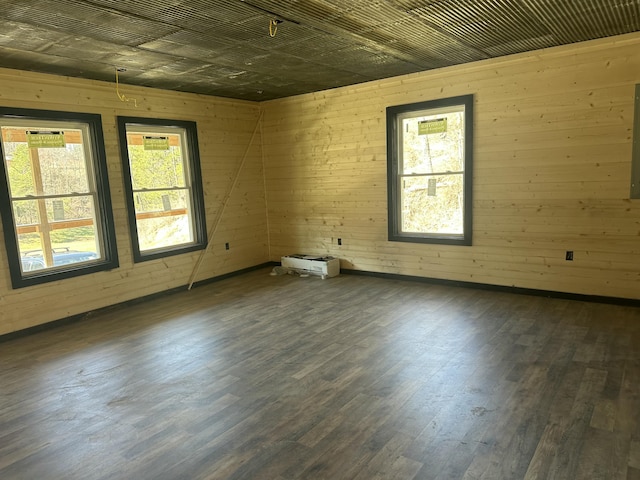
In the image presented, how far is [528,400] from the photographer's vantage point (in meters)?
2.62

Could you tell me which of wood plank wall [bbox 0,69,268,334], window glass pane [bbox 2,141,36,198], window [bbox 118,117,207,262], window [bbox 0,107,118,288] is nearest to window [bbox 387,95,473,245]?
wood plank wall [bbox 0,69,268,334]

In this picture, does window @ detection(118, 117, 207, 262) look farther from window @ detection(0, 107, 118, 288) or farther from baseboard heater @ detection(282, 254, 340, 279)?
baseboard heater @ detection(282, 254, 340, 279)

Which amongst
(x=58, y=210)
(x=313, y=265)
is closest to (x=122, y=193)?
(x=58, y=210)

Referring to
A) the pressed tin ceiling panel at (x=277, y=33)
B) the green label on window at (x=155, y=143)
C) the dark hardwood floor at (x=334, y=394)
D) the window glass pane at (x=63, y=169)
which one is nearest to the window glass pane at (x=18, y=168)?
the window glass pane at (x=63, y=169)

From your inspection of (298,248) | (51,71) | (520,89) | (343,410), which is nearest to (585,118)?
(520,89)

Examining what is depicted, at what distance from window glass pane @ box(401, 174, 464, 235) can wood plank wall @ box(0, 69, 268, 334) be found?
2467 millimetres

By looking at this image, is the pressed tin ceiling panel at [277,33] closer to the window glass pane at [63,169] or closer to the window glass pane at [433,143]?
the window glass pane at [433,143]

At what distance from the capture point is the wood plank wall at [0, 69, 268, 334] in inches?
168

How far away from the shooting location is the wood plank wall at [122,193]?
4273 mm

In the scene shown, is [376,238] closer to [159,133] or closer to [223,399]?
[159,133]

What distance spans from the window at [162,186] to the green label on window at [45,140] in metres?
0.65

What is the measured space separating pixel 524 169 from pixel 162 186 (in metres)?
4.36

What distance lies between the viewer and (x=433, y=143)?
17.4ft

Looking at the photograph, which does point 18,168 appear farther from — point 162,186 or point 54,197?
point 162,186
